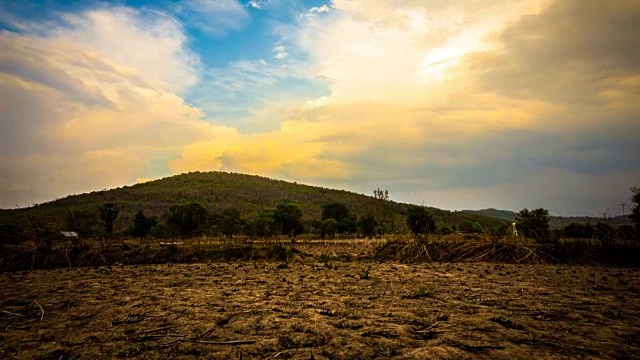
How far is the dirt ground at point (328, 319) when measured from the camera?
3184mm

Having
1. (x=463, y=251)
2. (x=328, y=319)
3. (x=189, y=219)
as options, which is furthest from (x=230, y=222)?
(x=328, y=319)

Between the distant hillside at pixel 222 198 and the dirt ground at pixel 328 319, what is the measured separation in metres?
51.5

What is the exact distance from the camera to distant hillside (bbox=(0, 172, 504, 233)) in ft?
213

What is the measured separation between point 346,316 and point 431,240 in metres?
8.96

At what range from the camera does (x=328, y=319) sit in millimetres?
4137

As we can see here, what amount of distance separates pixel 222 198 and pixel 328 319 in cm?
7950

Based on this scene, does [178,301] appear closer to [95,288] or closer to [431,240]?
[95,288]

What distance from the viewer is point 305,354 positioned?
10.1 ft

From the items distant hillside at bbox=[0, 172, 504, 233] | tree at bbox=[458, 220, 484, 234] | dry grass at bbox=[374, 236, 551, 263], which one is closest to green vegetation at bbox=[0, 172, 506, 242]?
distant hillside at bbox=[0, 172, 504, 233]

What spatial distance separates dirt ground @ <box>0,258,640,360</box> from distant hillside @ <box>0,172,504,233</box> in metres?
51.5

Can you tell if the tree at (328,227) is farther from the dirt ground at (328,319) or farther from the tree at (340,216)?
the dirt ground at (328,319)

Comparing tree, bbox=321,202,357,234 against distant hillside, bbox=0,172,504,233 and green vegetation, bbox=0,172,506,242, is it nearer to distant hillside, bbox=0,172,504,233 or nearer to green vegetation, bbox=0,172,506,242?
green vegetation, bbox=0,172,506,242

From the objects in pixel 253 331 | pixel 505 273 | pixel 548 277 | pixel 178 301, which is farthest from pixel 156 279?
pixel 548 277

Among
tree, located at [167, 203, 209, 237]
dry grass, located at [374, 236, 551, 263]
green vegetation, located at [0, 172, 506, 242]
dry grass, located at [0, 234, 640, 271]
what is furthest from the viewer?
green vegetation, located at [0, 172, 506, 242]
